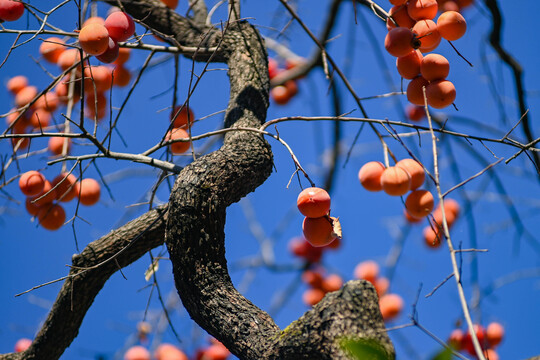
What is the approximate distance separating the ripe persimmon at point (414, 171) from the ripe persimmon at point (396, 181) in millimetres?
26

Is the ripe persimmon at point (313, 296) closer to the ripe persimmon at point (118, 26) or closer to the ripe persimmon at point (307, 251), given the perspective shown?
the ripe persimmon at point (307, 251)

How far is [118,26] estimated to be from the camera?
1.74 meters

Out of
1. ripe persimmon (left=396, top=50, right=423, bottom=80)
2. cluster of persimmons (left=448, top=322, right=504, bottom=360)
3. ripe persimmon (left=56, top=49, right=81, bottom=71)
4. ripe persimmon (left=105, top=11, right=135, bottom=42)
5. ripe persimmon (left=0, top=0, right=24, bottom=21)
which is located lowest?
cluster of persimmons (left=448, top=322, right=504, bottom=360)

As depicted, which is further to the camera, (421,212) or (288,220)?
(288,220)

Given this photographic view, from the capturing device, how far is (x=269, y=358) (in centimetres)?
122

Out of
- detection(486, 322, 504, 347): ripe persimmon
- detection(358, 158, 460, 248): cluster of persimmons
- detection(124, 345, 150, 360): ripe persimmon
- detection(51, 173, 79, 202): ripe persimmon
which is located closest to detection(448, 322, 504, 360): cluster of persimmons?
detection(486, 322, 504, 347): ripe persimmon

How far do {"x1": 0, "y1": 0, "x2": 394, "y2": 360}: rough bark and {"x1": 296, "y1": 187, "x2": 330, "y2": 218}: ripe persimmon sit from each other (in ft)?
0.74

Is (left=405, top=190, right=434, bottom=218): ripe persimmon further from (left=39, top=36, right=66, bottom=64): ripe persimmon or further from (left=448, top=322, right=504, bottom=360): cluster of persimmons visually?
(left=39, top=36, right=66, bottom=64): ripe persimmon

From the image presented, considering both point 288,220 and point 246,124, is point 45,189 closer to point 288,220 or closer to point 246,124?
point 246,124

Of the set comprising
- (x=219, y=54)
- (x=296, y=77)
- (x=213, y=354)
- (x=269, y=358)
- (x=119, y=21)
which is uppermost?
(x=296, y=77)

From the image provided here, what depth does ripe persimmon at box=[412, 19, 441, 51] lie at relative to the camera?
1.62 meters

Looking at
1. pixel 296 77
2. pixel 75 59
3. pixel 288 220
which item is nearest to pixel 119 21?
pixel 75 59

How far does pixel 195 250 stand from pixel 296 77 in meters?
1.82

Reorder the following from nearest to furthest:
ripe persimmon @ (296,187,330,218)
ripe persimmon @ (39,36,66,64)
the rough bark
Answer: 1. the rough bark
2. ripe persimmon @ (296,187,330,218)
3. ripe persimmon @ (39,36,66,64)
